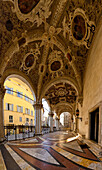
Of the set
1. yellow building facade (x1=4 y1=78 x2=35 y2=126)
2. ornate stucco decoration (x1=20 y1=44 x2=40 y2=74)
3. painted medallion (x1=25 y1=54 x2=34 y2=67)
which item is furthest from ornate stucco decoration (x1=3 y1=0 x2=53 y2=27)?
yellow building facade (x1=4 y1=78 x2=35 y2=126)

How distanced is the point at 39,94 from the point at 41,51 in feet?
15.9

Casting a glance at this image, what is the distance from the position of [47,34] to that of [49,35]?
195 millimetres

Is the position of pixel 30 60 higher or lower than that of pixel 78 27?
lower

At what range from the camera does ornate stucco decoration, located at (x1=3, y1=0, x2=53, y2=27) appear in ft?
19.1

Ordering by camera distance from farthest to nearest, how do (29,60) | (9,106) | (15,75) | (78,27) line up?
(9,106) → (29,60) → (15,75) → (78,27)

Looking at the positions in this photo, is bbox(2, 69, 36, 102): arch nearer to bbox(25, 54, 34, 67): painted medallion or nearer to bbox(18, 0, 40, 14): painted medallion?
bbox(25, 54, 34, 67): painted medallion

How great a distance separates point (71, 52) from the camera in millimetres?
9453

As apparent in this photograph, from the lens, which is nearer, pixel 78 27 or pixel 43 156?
pixel 43 156

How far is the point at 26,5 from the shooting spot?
5.91 m

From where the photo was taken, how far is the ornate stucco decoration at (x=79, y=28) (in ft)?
20.5

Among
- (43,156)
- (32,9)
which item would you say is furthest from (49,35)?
(43,156)

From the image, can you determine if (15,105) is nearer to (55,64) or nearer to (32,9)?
(55,64)

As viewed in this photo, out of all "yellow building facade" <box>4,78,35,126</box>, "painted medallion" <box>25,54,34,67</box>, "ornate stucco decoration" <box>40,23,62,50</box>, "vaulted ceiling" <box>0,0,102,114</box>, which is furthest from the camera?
"yellow building facade" <box>4,78,35,126</box>

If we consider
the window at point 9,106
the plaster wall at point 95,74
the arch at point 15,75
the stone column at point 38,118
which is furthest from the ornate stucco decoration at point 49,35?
the window at point 9,106
